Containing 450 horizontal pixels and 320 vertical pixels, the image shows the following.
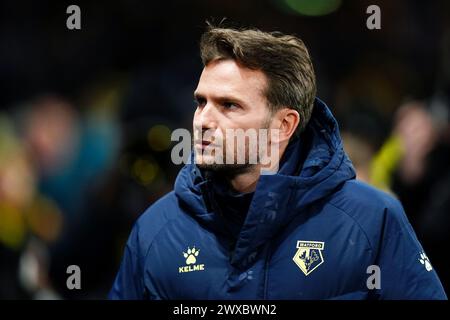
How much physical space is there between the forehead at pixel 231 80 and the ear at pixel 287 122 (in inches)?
4.5

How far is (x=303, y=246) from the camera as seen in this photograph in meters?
2.48

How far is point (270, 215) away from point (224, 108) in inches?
14.8

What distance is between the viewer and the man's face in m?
2.54

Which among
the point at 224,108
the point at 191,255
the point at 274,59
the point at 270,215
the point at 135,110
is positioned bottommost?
the point at 191,255

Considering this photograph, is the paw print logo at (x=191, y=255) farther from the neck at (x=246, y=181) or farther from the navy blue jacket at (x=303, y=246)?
the neck at (x=246, y=181)

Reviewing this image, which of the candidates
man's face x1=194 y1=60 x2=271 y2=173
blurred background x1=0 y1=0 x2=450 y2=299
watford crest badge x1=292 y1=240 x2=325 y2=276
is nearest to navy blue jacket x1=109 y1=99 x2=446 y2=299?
watford crest badge x1=292 y1=240 x2=325 y2=276

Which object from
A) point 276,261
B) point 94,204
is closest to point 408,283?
point 276,261

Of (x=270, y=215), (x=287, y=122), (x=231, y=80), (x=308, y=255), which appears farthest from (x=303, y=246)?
(x=231, y=80)

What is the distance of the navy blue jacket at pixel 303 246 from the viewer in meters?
2.43

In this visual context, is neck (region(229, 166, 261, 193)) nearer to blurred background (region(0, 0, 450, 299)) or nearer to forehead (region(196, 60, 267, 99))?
forehead (region(196, 60, 267, 99))

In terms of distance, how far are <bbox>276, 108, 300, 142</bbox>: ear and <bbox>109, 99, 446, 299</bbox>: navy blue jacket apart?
84 mm

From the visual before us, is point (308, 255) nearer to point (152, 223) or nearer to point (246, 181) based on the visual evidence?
point (246, 181)

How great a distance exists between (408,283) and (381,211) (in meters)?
0.23

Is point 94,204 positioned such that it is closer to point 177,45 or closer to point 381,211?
point 177,45
